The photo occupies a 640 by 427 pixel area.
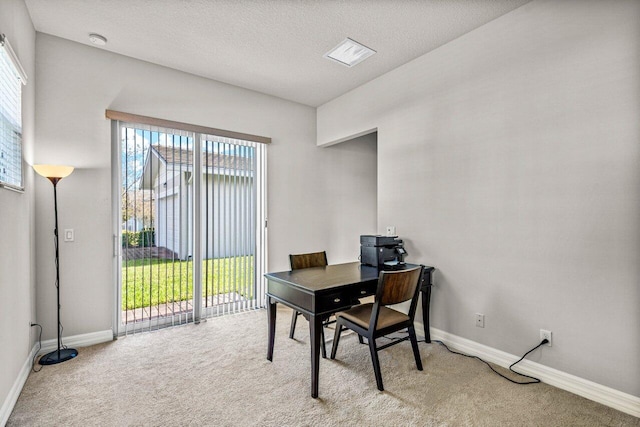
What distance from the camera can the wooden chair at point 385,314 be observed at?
2.11 meters

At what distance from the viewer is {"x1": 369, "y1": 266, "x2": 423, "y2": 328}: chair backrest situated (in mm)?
2090

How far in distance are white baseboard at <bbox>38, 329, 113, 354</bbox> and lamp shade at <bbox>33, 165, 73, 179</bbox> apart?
4.79ft

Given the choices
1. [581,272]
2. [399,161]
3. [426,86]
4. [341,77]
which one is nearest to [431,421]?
[581,272]

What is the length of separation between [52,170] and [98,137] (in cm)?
61

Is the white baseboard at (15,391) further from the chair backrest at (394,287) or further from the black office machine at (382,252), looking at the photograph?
the black office machine at (382,252)

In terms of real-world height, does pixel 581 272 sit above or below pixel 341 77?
below

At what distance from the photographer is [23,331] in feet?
7.43

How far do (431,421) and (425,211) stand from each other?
72.0 inches

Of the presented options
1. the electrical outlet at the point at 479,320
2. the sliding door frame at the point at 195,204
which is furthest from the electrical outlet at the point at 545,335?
the sliding door frame at the point at 195,204

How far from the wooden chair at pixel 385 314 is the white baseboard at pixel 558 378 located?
0.62m

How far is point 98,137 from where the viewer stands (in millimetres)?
2988

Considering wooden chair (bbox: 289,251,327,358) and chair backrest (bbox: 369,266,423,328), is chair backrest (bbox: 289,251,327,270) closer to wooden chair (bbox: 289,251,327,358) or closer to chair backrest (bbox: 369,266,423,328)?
wooden chair (bbox: 289,251,327,358)

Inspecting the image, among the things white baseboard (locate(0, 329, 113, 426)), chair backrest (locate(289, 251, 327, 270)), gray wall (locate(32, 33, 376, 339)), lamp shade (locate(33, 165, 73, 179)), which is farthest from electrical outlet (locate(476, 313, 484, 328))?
lamp shade (locate(33, 165, 73, 179))

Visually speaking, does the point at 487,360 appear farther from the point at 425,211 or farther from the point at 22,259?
the point at 22,259
